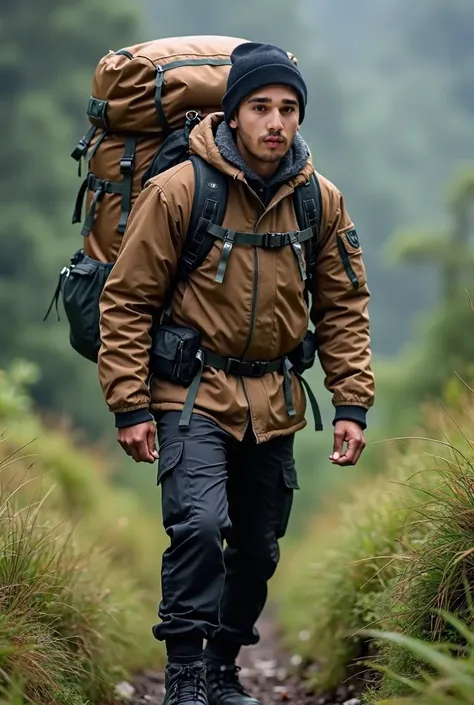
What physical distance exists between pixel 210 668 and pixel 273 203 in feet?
7.12

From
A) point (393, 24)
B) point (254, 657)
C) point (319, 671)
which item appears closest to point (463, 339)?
point (254, 657)

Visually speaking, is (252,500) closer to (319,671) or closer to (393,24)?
(319,671)

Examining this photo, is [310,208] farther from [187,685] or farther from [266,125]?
[187,685]

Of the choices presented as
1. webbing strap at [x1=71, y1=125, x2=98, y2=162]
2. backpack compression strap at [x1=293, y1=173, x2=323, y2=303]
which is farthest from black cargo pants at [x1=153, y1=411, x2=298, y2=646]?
webbing strap at [x1=71, y1=125, x2=98, y2=162]

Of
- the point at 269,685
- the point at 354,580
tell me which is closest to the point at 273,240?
the point at 354,580

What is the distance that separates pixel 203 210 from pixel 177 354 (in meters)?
0.58

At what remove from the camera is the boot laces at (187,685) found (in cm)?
431

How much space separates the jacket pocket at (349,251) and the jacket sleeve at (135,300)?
801mm

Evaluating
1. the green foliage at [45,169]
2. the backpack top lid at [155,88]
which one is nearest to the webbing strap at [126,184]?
the backpack top lid at [155,88]

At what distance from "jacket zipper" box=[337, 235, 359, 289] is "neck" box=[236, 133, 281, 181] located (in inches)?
17.9

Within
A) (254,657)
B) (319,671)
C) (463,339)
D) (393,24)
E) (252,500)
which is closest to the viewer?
(252,500)

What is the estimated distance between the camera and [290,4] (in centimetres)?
5862

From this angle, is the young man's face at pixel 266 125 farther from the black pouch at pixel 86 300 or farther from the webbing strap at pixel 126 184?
the black pouch at pixel 86 300

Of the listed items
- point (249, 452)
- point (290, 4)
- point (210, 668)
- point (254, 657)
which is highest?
point (290, 4)
